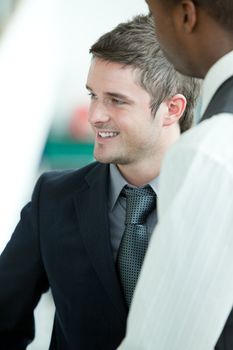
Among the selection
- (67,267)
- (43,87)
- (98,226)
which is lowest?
(43,87)

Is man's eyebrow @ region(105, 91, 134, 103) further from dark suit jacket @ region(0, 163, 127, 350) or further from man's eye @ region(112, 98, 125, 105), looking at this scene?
dark suit jacket @ region(0, 163, 127, 350)

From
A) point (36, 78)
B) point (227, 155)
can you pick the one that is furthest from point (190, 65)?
point (36, 78)

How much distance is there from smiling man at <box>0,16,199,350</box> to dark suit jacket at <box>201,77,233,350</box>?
484mm

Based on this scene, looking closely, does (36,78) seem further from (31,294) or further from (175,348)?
(175,348)

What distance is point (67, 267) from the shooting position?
1.41m

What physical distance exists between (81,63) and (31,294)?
7.21 ft

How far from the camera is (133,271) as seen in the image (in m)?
1.33

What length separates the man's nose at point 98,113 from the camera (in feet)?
4.91

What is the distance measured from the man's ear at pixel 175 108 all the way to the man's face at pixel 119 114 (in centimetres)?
6

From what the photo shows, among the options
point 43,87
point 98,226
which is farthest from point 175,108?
point 43,87

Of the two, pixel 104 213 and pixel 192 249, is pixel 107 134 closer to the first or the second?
pixel 104 213

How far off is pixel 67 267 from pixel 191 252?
28.8 inches

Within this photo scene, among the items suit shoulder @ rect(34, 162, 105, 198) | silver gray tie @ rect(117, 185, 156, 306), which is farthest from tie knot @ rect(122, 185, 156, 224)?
suit shoulder @ rect(34, 162, 105, 198)

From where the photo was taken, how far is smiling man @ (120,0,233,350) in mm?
696
